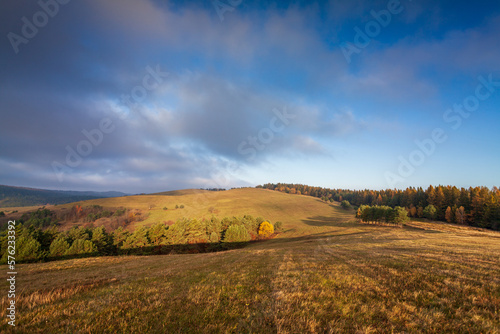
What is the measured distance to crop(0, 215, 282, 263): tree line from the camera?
117 ft

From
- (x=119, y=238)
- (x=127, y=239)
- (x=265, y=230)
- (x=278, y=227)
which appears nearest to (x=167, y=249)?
(x=127, y=239)

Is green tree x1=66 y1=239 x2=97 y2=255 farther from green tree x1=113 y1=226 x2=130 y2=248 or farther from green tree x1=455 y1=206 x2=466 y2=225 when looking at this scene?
green tree x1=455 y1=206 x2=466 y2=225

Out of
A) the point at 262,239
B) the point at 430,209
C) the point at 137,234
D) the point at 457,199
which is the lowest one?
the point at 262,239

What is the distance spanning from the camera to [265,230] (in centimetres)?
7738

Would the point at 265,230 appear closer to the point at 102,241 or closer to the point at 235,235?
the point at 235,235

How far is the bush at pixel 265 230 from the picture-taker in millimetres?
76125

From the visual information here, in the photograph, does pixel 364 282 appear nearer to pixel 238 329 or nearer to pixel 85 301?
pixel 238 329

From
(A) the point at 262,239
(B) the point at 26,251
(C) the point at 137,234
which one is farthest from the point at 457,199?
(B) the point at 26,251

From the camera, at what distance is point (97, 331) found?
4.25 m

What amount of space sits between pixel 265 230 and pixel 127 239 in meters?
51.4

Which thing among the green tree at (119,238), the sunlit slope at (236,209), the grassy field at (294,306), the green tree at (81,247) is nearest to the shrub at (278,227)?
the sunlit slope at (236,209)

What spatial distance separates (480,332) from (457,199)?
12908 centimetres

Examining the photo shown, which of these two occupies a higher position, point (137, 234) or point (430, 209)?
point (430, 209)

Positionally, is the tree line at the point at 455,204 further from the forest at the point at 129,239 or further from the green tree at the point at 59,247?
the green tree at the point at 59,247
